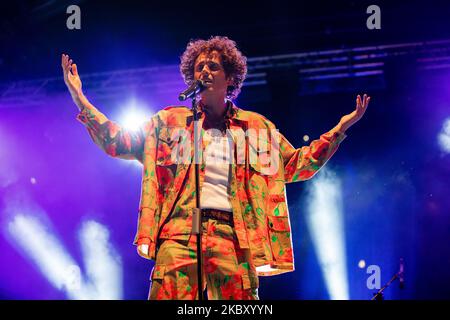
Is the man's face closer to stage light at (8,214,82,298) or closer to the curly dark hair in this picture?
the curly dark hair

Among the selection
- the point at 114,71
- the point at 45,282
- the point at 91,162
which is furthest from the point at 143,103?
the point at 45,282

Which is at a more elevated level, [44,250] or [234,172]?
[44,250]

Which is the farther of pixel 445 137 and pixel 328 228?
pixel 328 228

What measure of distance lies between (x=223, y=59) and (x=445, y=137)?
16.5 ft

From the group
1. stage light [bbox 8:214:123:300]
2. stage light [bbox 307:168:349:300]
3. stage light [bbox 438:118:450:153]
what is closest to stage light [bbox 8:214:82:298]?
stage light [bbox 8:214:123:300]

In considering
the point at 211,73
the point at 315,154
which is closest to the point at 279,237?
the point at 315,154

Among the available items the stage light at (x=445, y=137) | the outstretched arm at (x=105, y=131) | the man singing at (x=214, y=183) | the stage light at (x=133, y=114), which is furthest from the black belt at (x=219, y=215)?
the stage light at (x=445, y=137)

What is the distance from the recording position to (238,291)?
2.95 metres

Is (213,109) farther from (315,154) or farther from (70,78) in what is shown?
(70,78)

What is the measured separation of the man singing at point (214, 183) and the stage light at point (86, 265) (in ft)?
18.2

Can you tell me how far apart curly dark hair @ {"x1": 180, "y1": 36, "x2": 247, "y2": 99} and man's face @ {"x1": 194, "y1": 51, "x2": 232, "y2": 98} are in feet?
0.20

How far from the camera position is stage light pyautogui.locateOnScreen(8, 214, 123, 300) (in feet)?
28.1

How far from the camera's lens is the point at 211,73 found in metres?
3.50
